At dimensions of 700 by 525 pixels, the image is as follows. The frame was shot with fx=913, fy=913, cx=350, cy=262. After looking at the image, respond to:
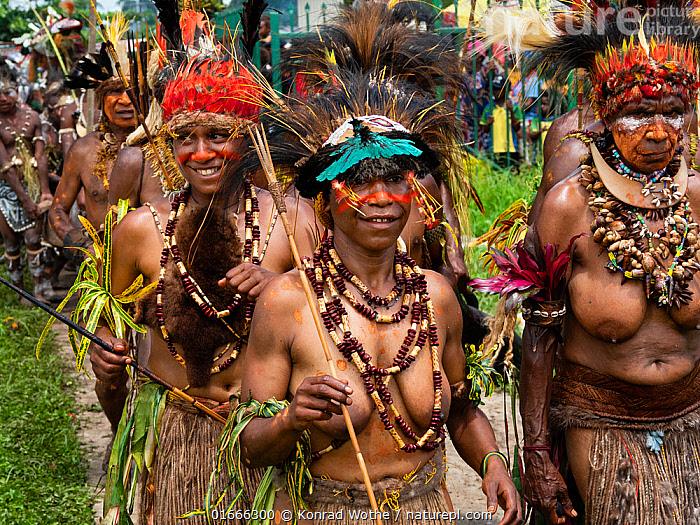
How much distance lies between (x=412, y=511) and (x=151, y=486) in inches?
56.6

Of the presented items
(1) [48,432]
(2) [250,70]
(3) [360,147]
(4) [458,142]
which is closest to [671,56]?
(4) [458,142]

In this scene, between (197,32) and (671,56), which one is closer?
(671,56)

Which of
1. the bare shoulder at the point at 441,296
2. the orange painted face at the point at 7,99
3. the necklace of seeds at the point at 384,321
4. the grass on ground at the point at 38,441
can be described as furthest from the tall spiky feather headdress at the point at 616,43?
the orange painted face at the point at 7,99

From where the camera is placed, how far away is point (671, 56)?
10.8 feet

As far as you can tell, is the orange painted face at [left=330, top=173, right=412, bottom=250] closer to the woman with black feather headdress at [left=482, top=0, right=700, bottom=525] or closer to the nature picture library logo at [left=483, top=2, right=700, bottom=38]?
the woman with black feather headdress at [left=482, top=0, right=700, bottom=525]

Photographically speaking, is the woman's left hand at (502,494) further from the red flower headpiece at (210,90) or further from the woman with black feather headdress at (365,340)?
the red flower headpiece at (210,90)

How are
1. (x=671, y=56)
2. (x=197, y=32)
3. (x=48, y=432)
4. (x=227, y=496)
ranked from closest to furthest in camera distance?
(x=671, y=56) < (x=227, y=496) < (x=197, y=32) < (x=48, y=432)

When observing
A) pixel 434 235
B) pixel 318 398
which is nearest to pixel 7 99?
pixel 434 235

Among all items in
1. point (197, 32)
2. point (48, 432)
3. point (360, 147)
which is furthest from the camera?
point (48, 432)

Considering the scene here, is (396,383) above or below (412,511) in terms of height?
above

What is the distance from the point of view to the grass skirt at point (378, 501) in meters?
2.73

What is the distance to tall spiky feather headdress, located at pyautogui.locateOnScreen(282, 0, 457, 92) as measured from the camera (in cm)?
447

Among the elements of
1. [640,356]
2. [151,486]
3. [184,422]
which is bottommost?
[151,486]

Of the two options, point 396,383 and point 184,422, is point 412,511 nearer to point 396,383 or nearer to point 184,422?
point 396,383
